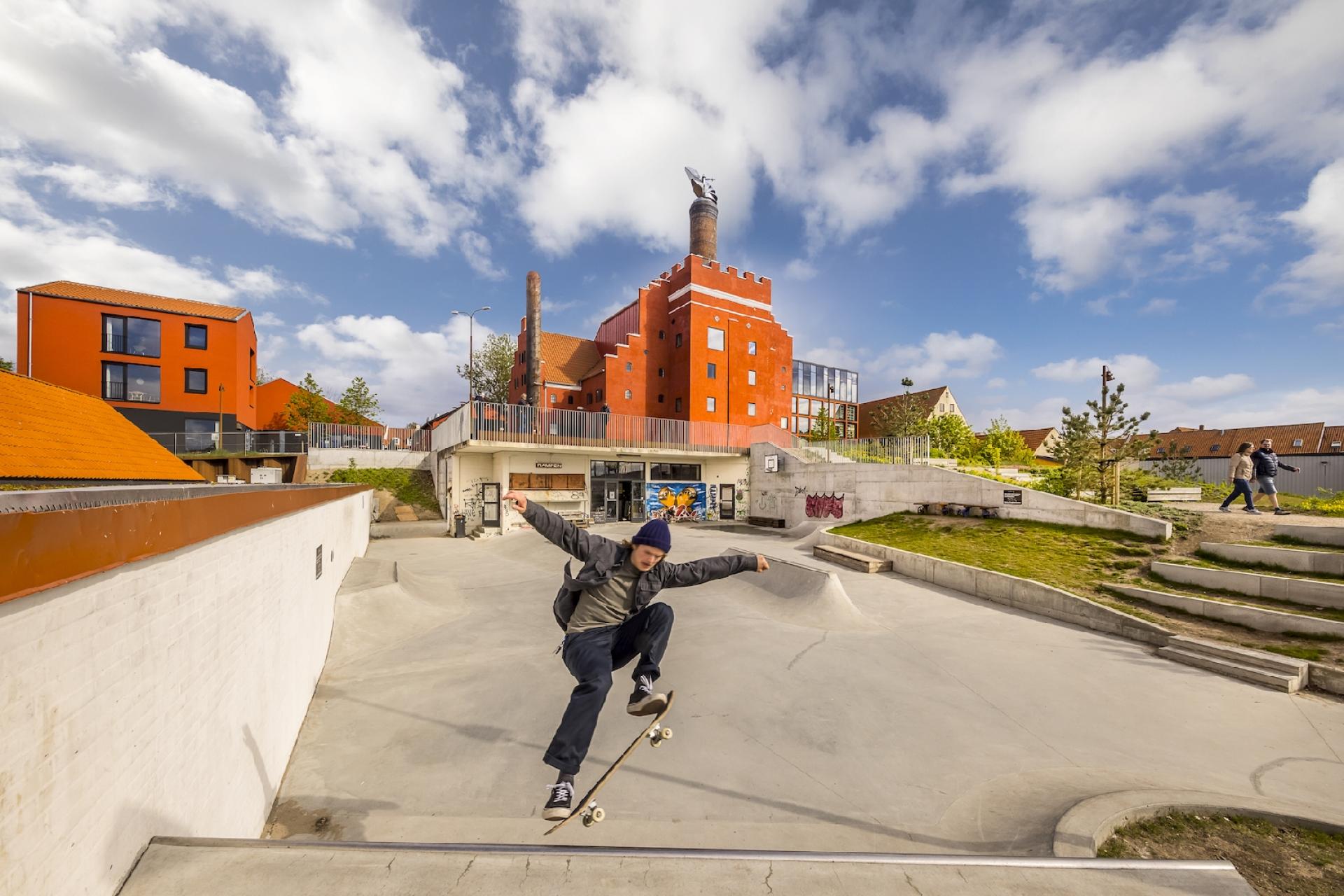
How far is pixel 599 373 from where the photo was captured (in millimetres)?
33719

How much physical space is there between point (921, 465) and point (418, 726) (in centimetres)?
1909

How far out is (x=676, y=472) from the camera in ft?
98.2

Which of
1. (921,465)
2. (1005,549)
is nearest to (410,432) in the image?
(921,465)

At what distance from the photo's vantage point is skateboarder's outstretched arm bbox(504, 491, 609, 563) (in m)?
3.78

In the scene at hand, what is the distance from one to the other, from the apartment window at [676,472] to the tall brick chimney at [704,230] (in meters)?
15.3

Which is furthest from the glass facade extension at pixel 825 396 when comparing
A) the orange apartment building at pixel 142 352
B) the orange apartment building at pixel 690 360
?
the orange apartment building at pixel 142 352

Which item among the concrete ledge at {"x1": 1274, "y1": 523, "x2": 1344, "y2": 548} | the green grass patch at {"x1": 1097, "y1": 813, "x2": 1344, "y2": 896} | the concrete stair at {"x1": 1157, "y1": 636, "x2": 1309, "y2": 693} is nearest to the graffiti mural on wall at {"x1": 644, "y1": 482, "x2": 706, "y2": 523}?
the concrete stair at {"x1": 1157, "y1": 636, "x2": 1309, "y2": 693}

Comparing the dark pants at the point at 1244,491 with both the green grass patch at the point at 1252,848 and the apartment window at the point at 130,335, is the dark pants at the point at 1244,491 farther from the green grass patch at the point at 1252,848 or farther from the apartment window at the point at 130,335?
the apartment window at the point at 130,335

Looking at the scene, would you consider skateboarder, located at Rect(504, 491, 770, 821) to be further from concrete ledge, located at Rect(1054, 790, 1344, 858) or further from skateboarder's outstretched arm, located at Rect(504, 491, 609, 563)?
concrete ledge, located at Rect(1054, 790, 1344, 858)

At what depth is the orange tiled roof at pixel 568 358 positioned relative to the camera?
117 ft

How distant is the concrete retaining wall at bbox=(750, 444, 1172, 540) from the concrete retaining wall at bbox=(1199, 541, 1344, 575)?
1.42 m

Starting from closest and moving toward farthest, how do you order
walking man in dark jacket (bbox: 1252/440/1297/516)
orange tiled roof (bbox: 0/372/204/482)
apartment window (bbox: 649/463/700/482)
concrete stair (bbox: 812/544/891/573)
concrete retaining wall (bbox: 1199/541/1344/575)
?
orange tiled roof (bbox: 0/372/204/482) < concrete retaining wall (bbox: 1199/541/1344/575) < walking man in dark jacket (bbox: 1252/440/1297/516) < concrete stair (bbox: 812/544/891/573) < apartment window (bbox: 649/463/700/482)

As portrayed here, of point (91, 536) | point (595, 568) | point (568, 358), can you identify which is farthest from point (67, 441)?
point (568, 358)

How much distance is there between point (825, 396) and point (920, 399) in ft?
38.1
